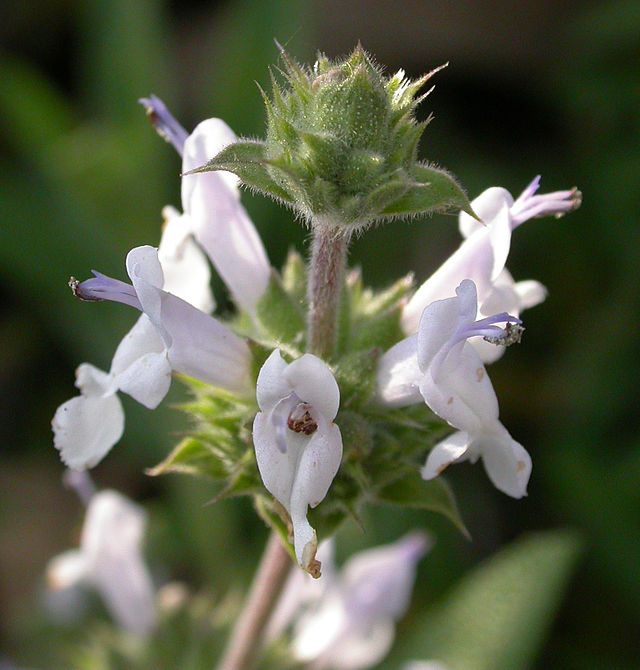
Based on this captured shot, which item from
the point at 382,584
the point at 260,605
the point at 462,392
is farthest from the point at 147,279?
the point at 382,584

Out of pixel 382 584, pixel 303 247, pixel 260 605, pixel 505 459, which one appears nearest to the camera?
pixel 505 459

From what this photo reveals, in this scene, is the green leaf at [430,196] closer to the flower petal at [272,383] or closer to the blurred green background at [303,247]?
the flower petal at [272,383]

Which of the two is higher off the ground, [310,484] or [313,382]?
[313,382]

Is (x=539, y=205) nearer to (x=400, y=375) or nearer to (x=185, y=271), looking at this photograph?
(x=400, y=375)

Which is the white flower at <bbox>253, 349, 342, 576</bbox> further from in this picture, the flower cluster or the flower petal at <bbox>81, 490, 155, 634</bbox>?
the flower petal at <bbox>81, 490, 155, 634</bbox>

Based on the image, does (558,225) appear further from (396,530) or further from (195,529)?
(195,529)

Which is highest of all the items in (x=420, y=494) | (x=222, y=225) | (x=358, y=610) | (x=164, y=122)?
(x=164, y=122)

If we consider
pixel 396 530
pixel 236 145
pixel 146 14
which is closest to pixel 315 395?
pixel 236 145
